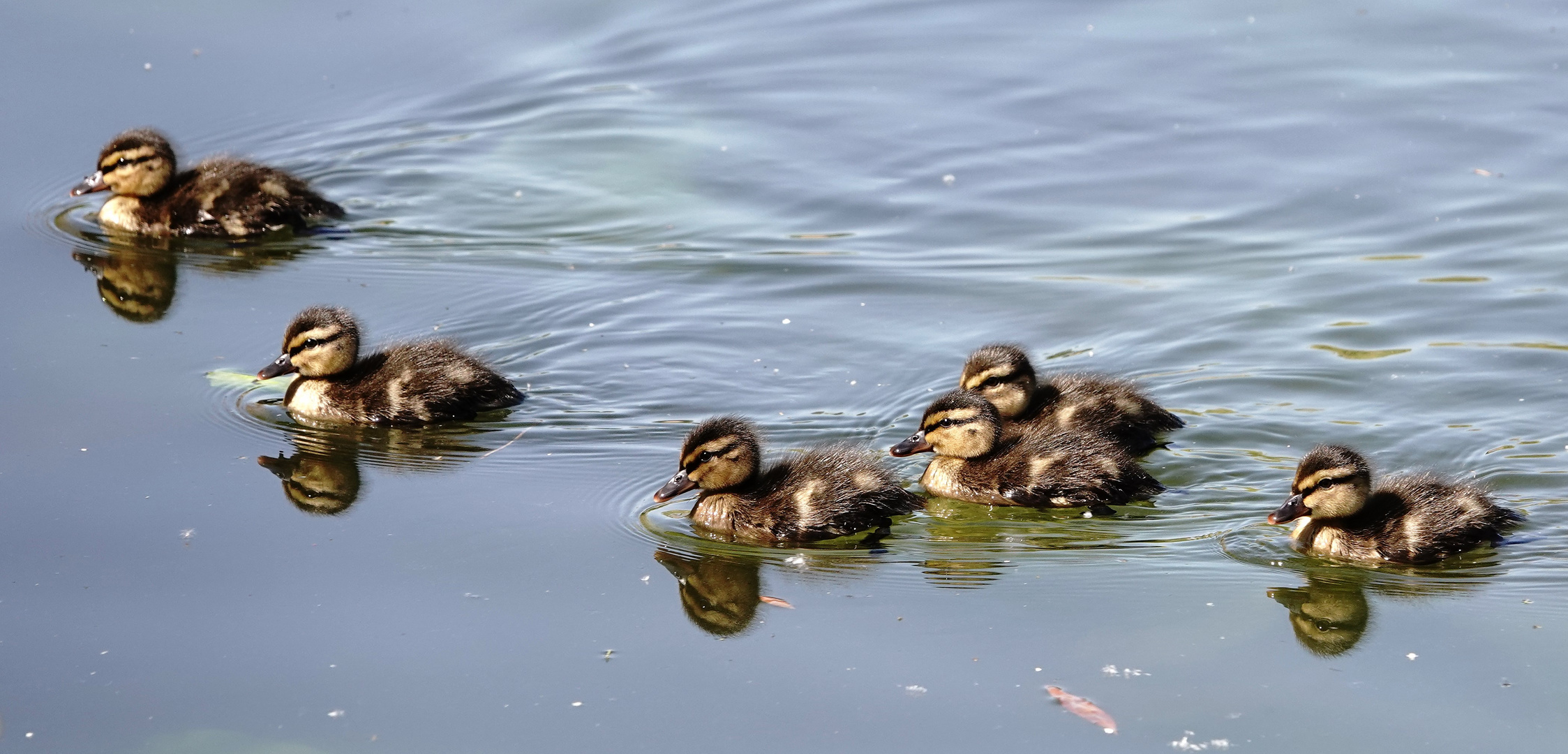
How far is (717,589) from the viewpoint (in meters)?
5.84

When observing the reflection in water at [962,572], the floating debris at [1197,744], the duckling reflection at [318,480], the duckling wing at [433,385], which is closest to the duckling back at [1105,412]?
the reflection in water at [962,572]

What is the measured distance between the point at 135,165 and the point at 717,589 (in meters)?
5.11

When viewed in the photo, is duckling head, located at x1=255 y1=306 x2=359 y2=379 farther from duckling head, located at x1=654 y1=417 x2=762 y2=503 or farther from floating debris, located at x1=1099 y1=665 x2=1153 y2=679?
floating debris, located at x1=1099 y1=665 x2=1153 y2=679

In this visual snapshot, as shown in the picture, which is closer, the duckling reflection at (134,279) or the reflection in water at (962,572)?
the reflection in water at (962,572)

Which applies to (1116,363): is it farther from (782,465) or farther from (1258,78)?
(1258,78)

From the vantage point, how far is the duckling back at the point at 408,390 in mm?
7191

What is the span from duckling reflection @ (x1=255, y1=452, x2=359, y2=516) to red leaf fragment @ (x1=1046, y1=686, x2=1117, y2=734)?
9.10ft

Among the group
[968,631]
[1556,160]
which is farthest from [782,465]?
[1556,160]

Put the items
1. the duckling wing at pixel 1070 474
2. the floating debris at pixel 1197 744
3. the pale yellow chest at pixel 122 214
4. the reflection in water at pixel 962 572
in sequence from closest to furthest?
the floating debris at pixel 1197 744 → the reflection in water at pixel 962 572 → the duckling wing at pixel 1070 474 → the pale yellow chest at pixel 122 214

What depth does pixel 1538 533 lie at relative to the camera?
6207 mm

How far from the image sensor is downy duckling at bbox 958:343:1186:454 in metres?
6.93

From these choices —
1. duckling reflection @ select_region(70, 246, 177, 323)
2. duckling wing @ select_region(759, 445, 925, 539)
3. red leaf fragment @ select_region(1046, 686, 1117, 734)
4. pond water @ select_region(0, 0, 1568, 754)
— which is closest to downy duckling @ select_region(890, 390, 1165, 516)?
pond water @ select_region(0, 0, 1568, 754)

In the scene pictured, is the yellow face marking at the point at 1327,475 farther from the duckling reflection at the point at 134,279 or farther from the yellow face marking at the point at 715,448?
the duckling reflection at the point at 134,279

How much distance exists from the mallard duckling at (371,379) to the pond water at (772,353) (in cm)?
14
